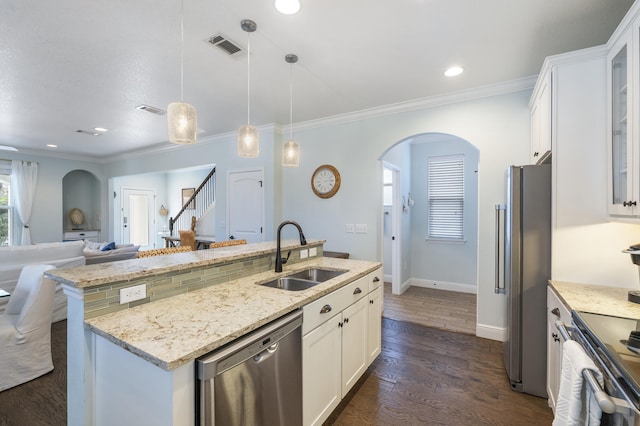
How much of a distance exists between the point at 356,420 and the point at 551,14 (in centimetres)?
312

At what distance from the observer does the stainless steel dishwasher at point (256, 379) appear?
1062 mm

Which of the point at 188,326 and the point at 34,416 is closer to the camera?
the point at 188,326

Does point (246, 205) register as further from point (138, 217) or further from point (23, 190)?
point (138, 217)

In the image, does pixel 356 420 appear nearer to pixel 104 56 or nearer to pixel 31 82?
pixel 104 56

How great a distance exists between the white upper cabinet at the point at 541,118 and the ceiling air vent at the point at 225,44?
245cm

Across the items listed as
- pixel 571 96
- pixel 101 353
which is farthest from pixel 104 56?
pixel 571 96

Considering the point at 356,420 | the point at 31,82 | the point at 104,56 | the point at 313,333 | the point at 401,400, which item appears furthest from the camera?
the point at 31,82

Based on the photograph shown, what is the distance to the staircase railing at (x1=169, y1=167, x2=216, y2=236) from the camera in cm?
667

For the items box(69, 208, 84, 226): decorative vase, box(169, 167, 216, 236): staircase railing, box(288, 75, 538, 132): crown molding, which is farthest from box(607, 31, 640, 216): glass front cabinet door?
box(69, 208, 84, 226): decorative vase

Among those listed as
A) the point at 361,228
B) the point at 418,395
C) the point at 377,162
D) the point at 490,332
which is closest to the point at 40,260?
the point at 361,228

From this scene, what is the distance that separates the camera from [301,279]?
2.35m

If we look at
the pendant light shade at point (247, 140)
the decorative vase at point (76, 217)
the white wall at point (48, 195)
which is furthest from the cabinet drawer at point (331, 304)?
the decorative vase at point (76, 217)

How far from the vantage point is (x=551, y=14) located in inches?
78.4

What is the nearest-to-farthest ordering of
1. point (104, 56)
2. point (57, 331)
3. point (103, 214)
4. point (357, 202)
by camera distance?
point (104, 56) → point (57, 331) → point (357, 202) → point (103, 214)
